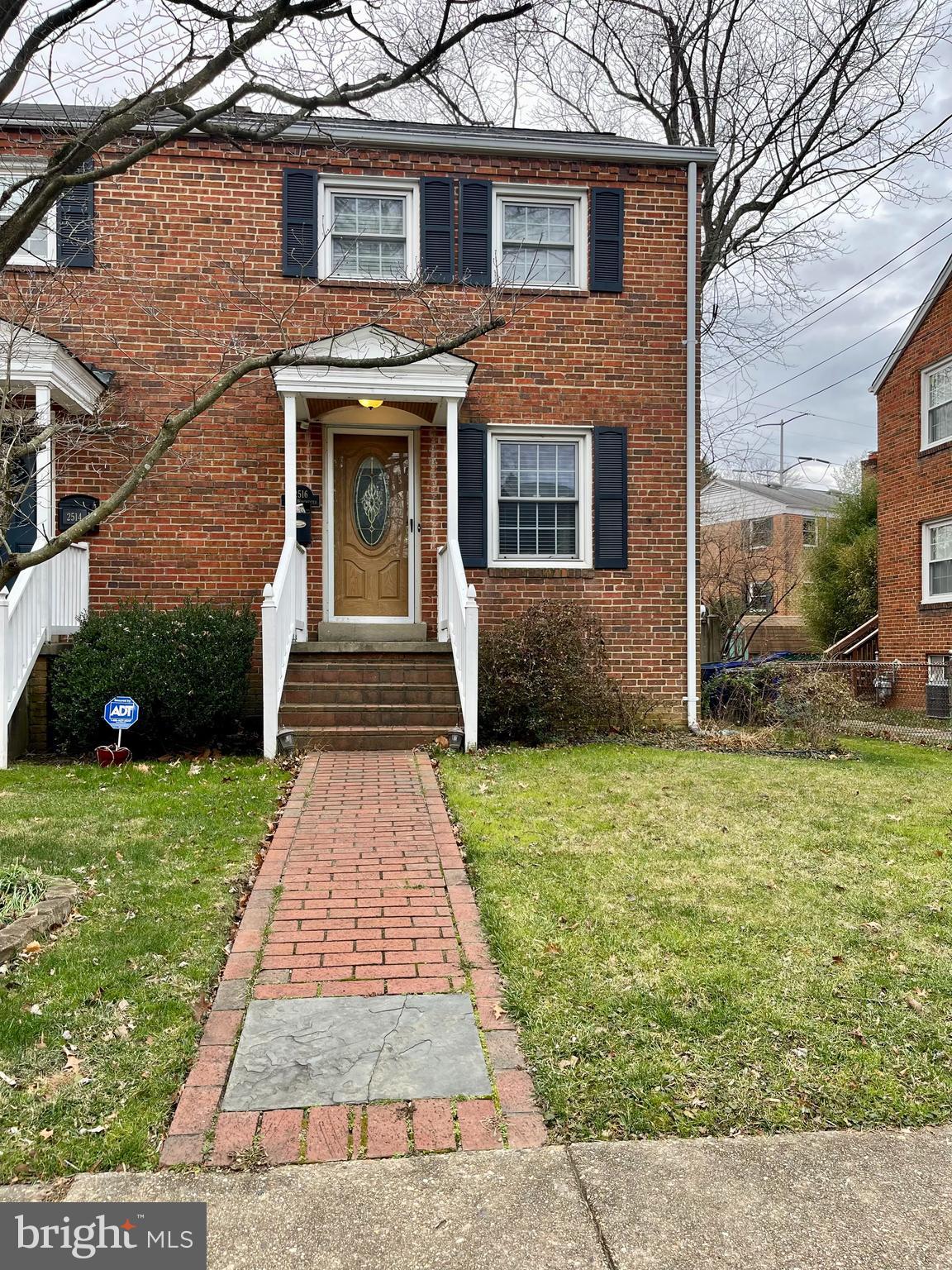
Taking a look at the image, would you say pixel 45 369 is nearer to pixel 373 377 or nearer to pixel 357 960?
pixel 373 377

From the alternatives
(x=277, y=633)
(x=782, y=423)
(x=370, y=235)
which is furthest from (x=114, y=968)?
(x=782, y=423)

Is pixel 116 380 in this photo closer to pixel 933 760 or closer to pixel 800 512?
pixel 933 760

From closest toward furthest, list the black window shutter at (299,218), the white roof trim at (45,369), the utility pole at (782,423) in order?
the white roof trim at (45,369) → the black window shutter at (299,218) → the utility pole at (782,423)

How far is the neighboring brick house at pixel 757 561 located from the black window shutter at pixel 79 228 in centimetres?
1259

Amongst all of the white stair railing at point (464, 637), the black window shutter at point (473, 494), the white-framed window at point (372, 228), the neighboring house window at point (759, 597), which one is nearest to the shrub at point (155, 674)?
the white stair railing at point (464, 637)

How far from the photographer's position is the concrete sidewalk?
1.91 metres

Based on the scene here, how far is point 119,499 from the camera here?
4.02 m

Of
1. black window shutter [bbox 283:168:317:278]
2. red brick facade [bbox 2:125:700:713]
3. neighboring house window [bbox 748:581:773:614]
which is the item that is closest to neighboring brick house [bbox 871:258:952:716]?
neighboring house window [bbox 748:581:773:614]

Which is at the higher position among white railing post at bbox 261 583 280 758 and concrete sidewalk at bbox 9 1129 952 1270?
white railing post at bbox 261 583 280 758

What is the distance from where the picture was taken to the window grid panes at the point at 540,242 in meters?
9.95

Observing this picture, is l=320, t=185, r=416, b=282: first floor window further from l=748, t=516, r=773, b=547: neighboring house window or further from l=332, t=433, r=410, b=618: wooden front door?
l=748, t=516, r=773, b=547: neighboring house window

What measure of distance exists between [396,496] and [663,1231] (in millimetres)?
8676

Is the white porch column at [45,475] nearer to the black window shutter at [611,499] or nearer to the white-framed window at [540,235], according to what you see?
the white-framed window at [540,235]

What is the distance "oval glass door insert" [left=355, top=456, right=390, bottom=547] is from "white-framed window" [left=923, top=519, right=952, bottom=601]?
10.6m
